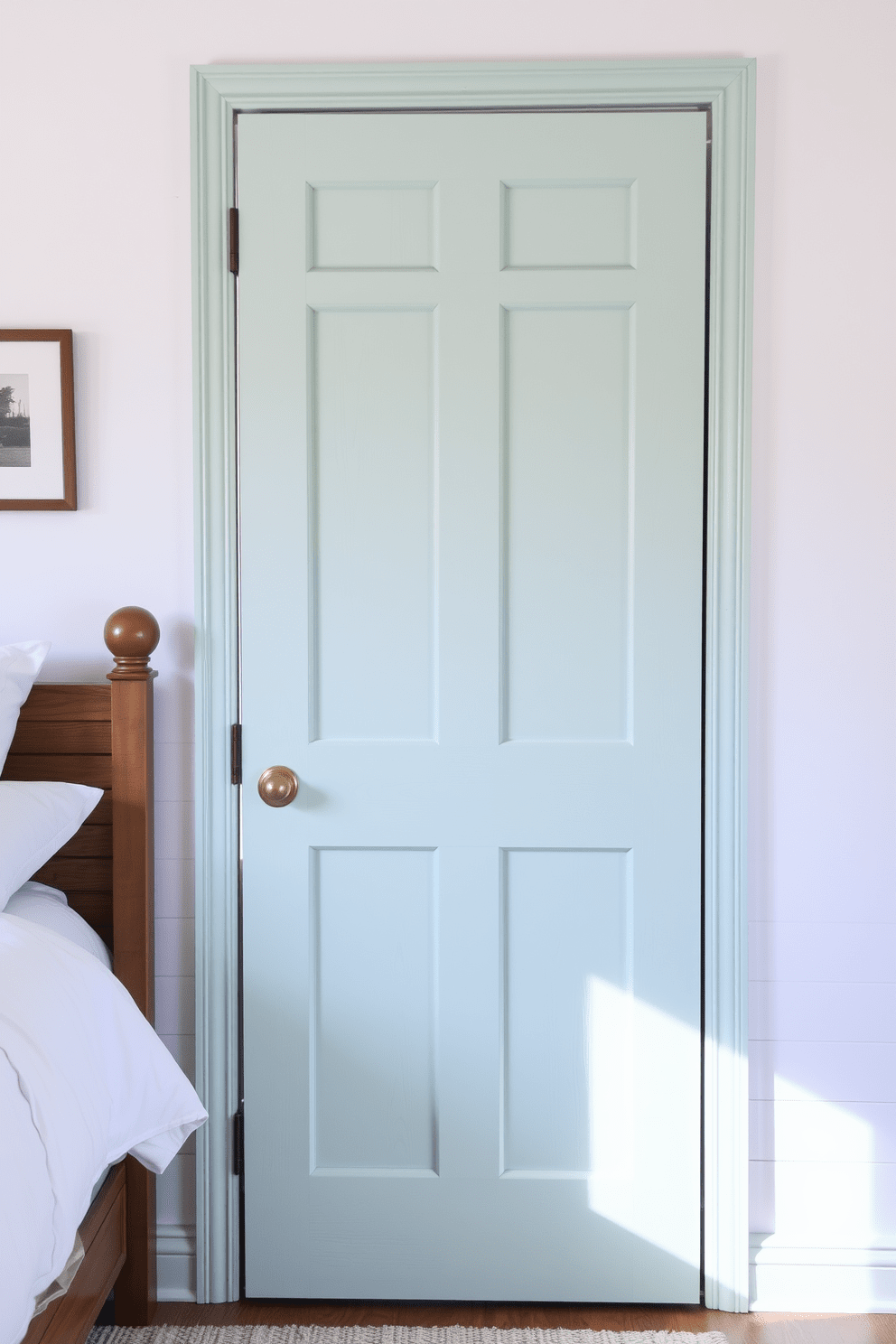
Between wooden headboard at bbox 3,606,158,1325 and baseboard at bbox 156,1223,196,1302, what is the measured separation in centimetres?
5

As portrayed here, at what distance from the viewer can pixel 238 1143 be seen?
1729mm

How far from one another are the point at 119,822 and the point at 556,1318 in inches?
46.7

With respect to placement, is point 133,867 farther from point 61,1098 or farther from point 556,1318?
point 556,1318

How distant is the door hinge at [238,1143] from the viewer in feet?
5.66

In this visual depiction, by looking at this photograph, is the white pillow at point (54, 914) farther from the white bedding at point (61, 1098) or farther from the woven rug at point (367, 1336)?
the woven rug at point (367, 1336)

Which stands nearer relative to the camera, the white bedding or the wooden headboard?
the white bedding

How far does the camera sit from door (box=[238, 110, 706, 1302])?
1.68 metres

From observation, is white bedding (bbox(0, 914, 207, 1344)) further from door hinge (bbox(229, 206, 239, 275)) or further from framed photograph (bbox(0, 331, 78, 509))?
door hinge (bbox(229, 206, 239, 275))

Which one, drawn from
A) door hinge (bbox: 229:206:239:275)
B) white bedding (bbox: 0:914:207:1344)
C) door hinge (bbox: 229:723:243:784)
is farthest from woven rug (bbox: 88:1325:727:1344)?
door hinge (bbox: 229:206:239:275)

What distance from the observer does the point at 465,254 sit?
167 cm

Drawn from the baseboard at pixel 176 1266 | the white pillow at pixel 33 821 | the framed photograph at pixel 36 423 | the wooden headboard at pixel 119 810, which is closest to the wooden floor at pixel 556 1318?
the baseboard at pixel 176 1266

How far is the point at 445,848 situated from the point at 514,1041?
0.38m

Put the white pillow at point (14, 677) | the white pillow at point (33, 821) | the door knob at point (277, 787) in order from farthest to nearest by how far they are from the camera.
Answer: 1. the door knob at point (277, 787)
2. the white pillow at point (14, 677)
3. the white pillow at point (33, 821)

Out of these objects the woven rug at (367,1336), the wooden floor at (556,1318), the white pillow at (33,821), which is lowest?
the wooden floor at (556,1318)
